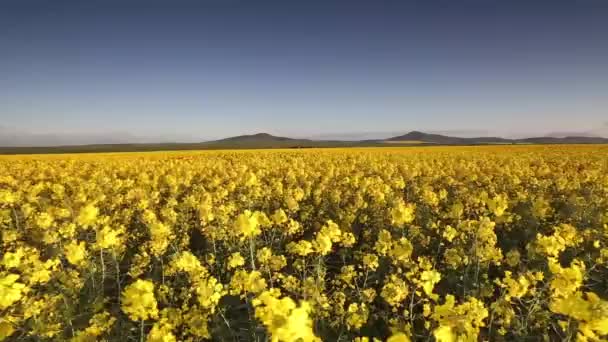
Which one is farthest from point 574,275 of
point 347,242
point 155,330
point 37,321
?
point 37,321

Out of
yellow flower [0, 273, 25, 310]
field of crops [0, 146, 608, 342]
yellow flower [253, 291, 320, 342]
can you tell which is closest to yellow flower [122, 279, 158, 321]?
field of crops [0, 146, 608, 342]

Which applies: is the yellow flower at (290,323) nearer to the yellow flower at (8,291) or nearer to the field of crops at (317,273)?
the field of crops at (317,273)

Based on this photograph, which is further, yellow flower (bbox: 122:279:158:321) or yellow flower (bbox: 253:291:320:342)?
yellow flower (bbox: 122:279:158:321)

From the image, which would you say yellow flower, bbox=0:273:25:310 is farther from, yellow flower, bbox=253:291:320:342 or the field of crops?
yellow flower, bbox=253:291:320:342

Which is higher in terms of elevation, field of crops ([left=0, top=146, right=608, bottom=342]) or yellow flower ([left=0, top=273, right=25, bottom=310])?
yellow flower ([left=0, top=273, right=25, bottom=310])

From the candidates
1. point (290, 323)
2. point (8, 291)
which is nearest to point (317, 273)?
point (290, 323)

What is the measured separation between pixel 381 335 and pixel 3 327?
5.01 metres

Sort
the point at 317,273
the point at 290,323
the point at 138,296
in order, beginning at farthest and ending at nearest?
1. the point at 317,273
2. the point at 138,296
3. the point at 290,323

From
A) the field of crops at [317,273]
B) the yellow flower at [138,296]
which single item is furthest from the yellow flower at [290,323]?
the yellow flower at [138,296]

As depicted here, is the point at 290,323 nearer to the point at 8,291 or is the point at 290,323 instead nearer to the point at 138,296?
the point at 138,296

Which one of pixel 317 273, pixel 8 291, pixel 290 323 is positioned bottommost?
pixel 317 273

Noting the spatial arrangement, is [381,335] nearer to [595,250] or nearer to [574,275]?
[574,275]

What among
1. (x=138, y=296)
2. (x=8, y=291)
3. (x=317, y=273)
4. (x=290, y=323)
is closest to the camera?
(x=290, y=323)

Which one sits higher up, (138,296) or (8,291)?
(8,291)
